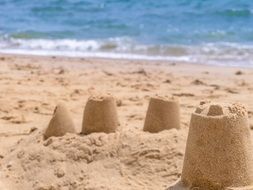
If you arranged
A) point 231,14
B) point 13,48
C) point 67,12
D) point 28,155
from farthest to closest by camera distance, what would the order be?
1. point 67,12
2. point 231,14
3. point 13,48
4. point 28,155

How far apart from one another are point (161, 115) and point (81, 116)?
65.9 inches

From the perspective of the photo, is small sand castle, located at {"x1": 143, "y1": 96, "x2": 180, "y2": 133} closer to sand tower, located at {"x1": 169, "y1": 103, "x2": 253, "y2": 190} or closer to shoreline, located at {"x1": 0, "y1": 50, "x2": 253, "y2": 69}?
sand tower, located at {"x1": 169, "y1": 103, "x2": 253, "y2": 190}

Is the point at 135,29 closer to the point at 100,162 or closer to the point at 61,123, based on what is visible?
the point at 61,123

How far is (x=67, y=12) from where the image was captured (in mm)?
16281

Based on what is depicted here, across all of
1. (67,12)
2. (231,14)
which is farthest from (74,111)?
(67,12)

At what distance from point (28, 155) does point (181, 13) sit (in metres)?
11.5

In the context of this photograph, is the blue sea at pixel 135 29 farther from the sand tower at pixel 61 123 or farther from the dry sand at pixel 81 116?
the sand tower at pixel 61 123

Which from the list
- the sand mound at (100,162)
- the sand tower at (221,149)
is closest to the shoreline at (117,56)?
the sand mound at (100,162)

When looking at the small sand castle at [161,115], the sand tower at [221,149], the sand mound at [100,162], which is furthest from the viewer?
the small sand castle at [161,115]

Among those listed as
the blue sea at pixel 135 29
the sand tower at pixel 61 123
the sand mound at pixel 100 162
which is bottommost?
the sand mound at pixel 100 162

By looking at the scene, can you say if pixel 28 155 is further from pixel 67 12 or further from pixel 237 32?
pixel 67 12

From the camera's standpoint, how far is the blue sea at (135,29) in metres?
9.75

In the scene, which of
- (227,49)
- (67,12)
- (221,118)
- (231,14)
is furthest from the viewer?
(67,12)

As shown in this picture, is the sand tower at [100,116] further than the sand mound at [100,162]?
Yes
